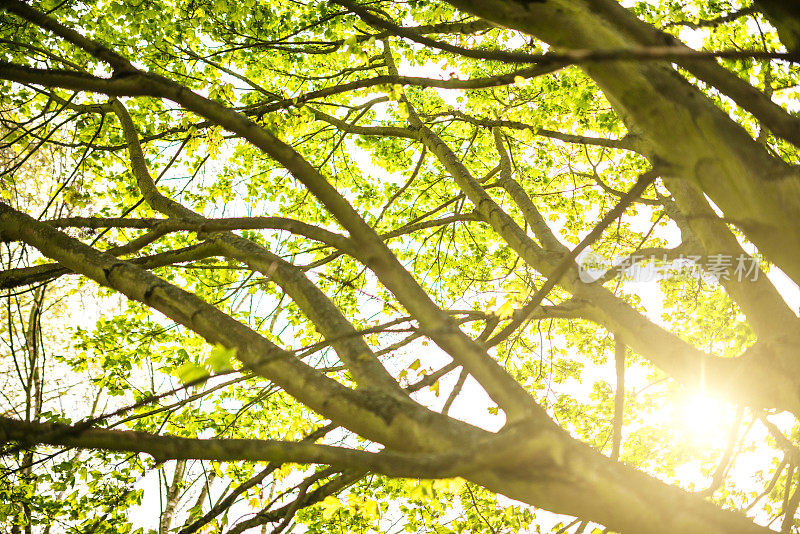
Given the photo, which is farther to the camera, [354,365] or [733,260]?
[733,260]

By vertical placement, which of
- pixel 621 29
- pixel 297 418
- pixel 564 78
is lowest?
A: pixel 621 29

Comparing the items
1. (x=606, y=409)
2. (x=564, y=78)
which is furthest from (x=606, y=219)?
(x=606, y=409)

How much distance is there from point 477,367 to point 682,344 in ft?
5.91

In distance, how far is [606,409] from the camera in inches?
292

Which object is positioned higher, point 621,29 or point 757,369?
point 621,29

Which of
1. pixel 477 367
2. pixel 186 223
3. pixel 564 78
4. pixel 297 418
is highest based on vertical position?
pixel 564 78

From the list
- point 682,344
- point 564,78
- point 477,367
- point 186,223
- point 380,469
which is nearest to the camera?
point 380,469

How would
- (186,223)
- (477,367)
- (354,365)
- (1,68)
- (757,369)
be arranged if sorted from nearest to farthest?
(1,68) < (477,367) < (354,365) < (186,223) < (757,369)

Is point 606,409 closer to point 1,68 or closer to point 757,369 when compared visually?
point 757,369

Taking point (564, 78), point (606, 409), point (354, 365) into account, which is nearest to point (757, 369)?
point (354, 365)

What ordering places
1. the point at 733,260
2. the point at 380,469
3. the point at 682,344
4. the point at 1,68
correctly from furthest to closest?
the point at 682,344
the point at 733,260
the point at 1,68
the point at 380,469

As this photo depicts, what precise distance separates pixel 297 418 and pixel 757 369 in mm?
5372

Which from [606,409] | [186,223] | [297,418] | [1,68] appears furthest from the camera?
[606,409]

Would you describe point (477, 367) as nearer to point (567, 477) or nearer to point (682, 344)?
point (567, 477)
